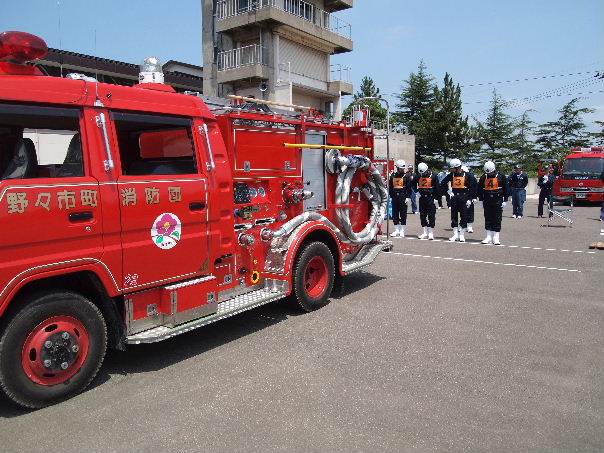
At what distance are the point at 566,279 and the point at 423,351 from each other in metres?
4.52

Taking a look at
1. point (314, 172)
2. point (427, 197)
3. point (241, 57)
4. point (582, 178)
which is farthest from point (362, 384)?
point (241, 57)

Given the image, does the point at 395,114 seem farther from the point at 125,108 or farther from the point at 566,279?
the point at 125,108

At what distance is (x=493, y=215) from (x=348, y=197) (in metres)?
5.98

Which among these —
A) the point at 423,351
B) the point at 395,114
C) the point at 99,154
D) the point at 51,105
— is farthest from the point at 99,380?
the point at 395,114

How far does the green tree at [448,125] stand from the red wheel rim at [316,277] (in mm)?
43255

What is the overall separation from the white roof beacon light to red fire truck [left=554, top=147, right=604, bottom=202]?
22.7 meters

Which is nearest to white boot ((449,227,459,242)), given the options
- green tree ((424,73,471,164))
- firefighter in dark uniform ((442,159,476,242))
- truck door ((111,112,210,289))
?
firefighter in dark uniform ((442,159,476,242))

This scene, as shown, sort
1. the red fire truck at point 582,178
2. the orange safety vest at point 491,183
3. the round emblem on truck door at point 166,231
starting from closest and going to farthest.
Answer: the round emblem on truck door at point 166,231
the orange safety vest at point 491,183
the red fire truck at point 582,178

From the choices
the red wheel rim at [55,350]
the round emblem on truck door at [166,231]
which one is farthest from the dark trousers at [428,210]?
the red wheel rim at [55,350]

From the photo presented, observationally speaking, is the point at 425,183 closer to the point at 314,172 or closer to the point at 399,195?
the point at 399,195

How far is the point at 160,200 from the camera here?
4395 millimetres

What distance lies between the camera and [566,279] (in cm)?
809

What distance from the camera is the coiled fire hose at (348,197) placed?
664 centimetres

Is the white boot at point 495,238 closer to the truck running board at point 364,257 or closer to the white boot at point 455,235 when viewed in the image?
the white boot at point 455,235
